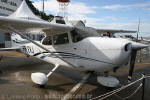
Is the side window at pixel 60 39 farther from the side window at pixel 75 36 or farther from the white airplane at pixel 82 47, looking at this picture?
the side window at pixel 75 36

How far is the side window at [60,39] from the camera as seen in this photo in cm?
578

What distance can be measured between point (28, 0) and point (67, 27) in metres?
35.0

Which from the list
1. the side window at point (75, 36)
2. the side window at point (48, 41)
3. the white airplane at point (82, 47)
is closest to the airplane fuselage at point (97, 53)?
the white airplane at point (82, 47)

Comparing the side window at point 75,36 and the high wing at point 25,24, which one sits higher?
the high wing at point 25,24

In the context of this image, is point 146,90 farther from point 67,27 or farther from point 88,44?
point 67,27

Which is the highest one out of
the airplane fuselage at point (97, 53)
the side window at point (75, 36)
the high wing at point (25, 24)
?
the high wing at point (25, 24)

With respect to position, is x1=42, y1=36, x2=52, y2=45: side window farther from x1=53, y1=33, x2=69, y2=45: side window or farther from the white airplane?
x1=53, y1=33, x2=69, y2=45: side window

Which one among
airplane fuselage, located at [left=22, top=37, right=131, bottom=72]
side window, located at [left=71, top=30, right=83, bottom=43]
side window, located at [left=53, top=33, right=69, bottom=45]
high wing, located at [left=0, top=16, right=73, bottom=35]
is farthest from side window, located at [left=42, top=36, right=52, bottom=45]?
side window, located at [left=71, top=30, right=83, bottom=43]

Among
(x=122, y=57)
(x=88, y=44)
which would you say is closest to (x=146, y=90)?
(x=122, y=57)

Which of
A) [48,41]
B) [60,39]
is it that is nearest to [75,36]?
[60,39]

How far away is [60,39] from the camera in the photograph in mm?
5984

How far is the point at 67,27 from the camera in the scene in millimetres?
5445

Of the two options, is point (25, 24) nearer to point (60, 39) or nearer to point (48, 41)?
point (60, 39)

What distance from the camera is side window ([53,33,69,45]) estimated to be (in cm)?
578
